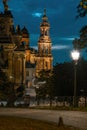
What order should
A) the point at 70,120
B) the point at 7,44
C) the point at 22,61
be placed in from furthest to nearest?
1. the point at 22,61
2. the point at 7,44
3. the point at 70,120

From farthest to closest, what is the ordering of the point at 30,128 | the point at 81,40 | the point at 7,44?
the point at 7,44
the point at 81,40
the point at 30,128

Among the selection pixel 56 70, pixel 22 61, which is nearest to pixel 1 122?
pixel 56 70

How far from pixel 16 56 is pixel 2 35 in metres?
8.53

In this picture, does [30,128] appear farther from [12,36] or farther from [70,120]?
[12,36]

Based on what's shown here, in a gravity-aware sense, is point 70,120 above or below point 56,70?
below

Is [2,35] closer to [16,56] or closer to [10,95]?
[16,56]

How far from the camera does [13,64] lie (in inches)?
6211

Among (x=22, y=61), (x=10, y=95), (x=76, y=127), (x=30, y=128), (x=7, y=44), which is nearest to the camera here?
(x=30, y=128)

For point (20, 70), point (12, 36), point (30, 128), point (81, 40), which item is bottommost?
point (30, 128)

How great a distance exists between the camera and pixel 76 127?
2442 cm

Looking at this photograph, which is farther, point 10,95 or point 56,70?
point 56,70

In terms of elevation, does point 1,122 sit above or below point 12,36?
below

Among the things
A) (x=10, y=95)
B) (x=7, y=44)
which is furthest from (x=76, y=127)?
(x=7, y=44)

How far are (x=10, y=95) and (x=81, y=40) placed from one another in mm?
51236
